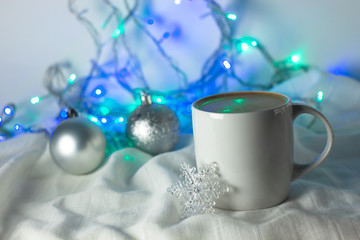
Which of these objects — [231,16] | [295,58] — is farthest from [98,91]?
A: [295,58]

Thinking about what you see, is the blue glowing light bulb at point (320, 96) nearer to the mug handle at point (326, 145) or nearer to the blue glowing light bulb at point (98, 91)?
the mug handle at point (326, 145)

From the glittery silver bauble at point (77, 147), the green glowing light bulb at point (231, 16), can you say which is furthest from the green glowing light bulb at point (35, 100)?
the green glowing light bulb at point (231, 16)

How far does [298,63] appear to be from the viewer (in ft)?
3.50

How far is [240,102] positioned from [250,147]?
0.32 ft

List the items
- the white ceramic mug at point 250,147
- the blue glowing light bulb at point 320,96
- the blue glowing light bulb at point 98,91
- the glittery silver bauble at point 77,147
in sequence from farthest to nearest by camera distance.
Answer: the blue glowing light bulb at point 98,91, the blue glowing light bulb at point 320,96, the glittery silver bauble at point 77,147, the white ceramic mug at point 250,147

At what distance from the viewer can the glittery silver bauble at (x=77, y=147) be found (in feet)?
2.91

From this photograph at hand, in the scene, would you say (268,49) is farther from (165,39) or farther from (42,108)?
(42,108)

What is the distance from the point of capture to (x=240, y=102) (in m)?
0.71

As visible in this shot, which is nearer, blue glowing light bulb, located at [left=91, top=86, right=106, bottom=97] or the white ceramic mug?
the white ceramic mug

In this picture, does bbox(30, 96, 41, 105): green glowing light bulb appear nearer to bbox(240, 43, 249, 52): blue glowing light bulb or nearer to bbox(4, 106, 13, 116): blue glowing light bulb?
bbox(4, 106, 13, 116): blue glowing light bulb

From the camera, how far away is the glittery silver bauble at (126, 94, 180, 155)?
0.96 m

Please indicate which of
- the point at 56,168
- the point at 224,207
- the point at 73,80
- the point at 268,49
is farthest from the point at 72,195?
the point at 268,49

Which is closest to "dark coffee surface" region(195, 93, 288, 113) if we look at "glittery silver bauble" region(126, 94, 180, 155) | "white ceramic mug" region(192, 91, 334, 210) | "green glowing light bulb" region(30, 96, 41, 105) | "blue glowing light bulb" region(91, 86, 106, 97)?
"white ceramic mug" region(192, 91, 334, 210)

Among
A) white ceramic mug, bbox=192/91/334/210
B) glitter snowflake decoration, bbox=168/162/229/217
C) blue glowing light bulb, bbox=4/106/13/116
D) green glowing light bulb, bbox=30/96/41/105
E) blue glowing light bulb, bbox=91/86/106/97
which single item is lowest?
blue glowing light bulb, bbox=4/106/13/116
